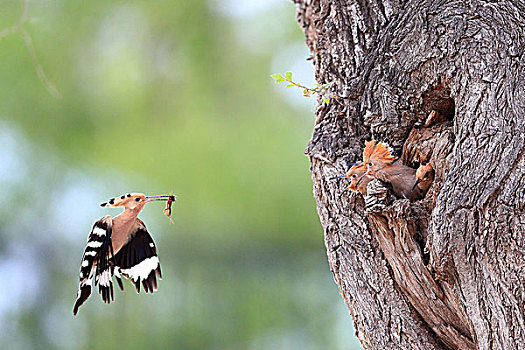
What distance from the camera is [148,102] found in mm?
3234

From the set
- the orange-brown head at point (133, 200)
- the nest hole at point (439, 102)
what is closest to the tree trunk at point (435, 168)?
the nest hole at point (439, 102)

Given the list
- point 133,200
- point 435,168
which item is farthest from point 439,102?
point 133,200

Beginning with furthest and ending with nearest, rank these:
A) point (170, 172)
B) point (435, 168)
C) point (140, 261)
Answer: point (170, 172)
point (140, 261)
point (435, 168)

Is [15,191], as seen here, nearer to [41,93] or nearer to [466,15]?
[41,93]

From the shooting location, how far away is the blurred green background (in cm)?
294

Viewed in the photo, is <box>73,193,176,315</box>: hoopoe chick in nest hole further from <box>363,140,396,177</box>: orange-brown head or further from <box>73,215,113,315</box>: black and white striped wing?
<box>363,140,396,177</box>: orange-brown head

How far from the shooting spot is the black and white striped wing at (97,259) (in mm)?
813

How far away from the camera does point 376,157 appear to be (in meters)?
0.83

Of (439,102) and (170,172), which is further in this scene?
(170,172)

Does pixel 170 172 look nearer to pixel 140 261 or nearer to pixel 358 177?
pixel 140 261

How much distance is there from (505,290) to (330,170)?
33 centimetres

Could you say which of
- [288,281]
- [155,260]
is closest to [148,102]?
[288,281]

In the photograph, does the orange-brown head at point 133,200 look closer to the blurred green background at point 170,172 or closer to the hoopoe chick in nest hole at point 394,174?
the hoopoe chick in nest hole at point 394,174

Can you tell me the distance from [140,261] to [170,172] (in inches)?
83.6
